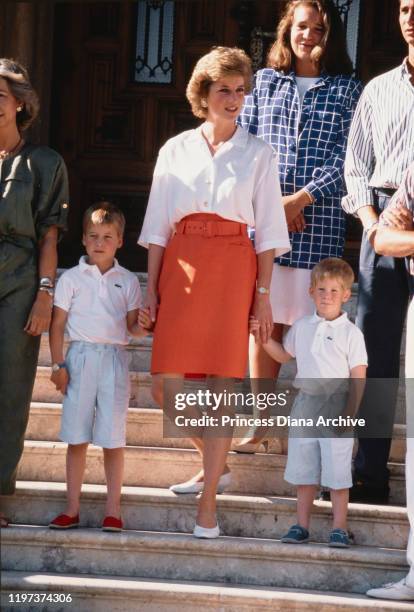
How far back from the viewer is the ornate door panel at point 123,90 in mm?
7438

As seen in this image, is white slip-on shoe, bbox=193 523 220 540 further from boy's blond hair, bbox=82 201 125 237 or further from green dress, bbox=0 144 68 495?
boy's blond hair, bbox=82 201 125 237

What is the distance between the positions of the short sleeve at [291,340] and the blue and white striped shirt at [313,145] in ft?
1.13

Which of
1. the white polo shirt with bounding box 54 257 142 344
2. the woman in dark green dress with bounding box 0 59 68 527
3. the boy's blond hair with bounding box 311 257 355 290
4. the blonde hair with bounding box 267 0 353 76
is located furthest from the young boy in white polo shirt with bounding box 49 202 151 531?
the blonde hair with bounding box 267 0 353 76

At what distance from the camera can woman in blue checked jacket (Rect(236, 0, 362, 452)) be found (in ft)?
17.0

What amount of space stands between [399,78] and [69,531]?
208cm

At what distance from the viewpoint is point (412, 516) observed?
4.48 m

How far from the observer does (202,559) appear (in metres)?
4.75

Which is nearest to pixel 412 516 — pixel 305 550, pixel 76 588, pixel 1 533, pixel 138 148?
pixel 305 550

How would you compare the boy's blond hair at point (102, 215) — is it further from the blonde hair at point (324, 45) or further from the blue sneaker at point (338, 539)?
the blue sneaker at point (338, 539)

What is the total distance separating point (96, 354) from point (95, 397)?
0.16 meters

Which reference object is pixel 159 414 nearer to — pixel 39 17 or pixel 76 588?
pixel 76 588

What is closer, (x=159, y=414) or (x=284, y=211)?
(x=284, y=211)

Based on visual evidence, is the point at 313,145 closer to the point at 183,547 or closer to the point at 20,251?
the point at 20,251

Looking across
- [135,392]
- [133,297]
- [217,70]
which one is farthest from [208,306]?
[135,392]
